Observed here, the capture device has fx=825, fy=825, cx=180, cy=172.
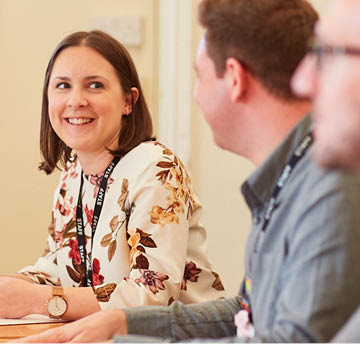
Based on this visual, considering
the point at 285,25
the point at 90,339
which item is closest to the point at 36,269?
the point at 90,339

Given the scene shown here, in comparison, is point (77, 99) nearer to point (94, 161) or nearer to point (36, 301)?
point (94, 161)

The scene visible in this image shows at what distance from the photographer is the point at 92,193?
2.30m

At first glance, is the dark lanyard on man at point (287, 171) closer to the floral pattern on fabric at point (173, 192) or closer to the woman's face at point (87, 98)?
the floral pattern on fabric at point (173, 192)

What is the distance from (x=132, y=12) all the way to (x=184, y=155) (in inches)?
26.4

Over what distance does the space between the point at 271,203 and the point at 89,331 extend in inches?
17.2

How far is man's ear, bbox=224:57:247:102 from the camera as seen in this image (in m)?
1.45

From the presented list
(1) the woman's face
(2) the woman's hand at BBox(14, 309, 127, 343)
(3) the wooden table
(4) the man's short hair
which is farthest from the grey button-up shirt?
(1) the woman's face

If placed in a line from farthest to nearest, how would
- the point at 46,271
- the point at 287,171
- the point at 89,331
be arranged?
1. the point at 46,271
2. the point at 89,331
3. the point at 287,171

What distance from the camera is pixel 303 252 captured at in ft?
4.07

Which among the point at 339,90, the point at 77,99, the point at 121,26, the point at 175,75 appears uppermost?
the point at 339,90

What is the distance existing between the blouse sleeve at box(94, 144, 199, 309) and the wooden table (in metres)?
0.17

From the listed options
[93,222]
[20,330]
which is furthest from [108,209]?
[20,330]

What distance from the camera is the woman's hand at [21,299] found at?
6.47 ft

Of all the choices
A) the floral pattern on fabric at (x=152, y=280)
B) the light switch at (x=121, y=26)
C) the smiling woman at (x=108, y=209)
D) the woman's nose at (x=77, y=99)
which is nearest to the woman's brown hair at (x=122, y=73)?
the smiling woman at (x=108, y=209)
